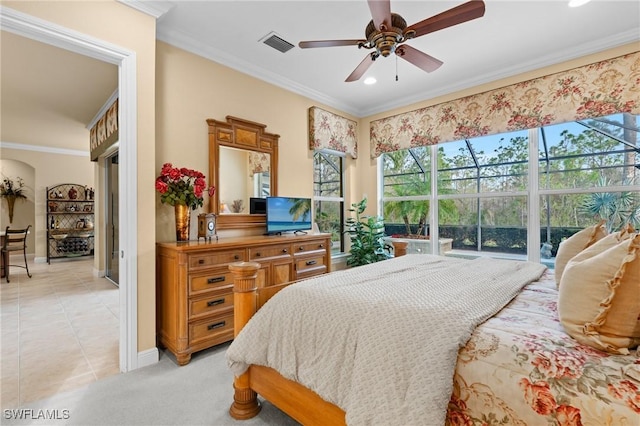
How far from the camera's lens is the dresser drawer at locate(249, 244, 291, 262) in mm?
2771

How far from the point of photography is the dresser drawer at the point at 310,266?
3.23 m

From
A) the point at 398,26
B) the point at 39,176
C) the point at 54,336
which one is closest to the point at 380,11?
the point at 398,26

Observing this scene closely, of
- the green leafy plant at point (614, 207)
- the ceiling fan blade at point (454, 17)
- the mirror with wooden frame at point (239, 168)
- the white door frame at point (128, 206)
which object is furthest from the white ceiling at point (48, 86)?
the green leafy plant at point (614, 207)

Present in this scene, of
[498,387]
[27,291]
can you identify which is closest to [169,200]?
[498,387]

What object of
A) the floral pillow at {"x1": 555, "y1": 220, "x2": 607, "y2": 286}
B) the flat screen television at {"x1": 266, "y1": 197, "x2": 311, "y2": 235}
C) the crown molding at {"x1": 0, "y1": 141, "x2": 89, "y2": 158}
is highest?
the crown molding at {"x1": 0, "y1": 141, "x2": 89, "y2": 158}

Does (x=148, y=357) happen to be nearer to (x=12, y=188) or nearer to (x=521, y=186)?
(x=521, y=186)

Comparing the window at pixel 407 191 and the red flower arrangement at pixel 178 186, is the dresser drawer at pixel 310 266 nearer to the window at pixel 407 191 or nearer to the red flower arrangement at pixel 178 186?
the red flower arrangement at pixel 178 186

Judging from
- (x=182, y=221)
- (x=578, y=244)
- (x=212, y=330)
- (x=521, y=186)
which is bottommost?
(x=212, y=330)

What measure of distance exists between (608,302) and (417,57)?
198 centimetres

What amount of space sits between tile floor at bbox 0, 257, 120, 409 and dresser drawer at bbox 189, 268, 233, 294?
82 centimetres

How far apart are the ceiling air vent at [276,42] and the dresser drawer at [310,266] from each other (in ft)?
7.13

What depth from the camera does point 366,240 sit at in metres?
4.34

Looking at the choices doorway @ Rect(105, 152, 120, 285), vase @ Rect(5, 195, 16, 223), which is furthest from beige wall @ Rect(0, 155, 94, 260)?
doorway @ Rect(105, 152, 120, 285)

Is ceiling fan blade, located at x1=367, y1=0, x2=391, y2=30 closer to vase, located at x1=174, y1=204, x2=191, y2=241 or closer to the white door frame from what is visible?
the white door frame
